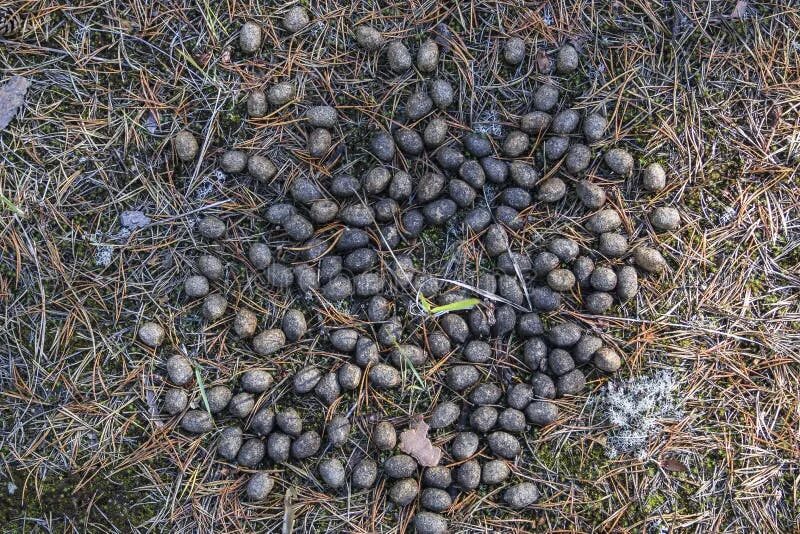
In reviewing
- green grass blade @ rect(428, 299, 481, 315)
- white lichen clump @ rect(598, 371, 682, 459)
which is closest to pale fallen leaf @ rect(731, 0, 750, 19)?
white lichen clump @ rect(598, 371, 682, 459)

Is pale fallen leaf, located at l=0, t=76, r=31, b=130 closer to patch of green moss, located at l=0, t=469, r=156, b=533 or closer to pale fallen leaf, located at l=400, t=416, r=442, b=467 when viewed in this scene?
patch of green moss, located at l=0, t=469, r=156, b=533

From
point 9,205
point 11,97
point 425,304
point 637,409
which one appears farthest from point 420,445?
point 11,97

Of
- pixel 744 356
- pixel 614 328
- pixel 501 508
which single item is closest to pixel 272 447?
pixel 501 508

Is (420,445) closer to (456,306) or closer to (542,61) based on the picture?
(456,306)

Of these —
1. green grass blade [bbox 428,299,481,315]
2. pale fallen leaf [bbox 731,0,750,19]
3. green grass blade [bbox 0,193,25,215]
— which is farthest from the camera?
pale fallen leaf [bbox 731,0,750,19]

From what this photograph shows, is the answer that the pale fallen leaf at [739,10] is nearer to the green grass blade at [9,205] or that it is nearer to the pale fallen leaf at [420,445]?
the pale fallen leaf at [420,445]

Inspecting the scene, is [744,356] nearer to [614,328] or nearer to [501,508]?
[614,328]
